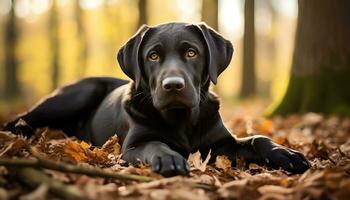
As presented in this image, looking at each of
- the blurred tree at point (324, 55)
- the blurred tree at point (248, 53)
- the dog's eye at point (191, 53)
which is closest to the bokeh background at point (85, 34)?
the blurred tree at point (248, 53)

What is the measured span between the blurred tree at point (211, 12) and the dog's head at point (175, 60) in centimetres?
1442

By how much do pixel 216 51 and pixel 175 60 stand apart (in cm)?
52

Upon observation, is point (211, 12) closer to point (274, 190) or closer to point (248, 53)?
point (248, 53)

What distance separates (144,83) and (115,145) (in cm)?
74

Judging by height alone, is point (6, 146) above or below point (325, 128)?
above

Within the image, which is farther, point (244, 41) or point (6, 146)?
point (244, 41)

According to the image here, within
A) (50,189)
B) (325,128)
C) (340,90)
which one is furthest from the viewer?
(340,90)

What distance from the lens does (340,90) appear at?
29.0ft

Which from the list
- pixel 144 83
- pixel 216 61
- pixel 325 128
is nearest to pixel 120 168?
pixel 144 83

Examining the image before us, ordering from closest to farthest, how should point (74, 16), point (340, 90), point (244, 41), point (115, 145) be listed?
1. point (115, 145)
2. point (340, 90)
3. point (244, 41)
4. point (74, 16)

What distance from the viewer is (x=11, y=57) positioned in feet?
91.9

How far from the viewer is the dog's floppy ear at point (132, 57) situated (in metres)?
5.00

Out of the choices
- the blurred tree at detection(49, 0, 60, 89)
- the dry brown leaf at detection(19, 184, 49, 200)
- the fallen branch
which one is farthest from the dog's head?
the blurred tree at detection(49, 0, 60, 89)

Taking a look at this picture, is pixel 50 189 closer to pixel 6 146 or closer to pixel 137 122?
pixel 6 146
